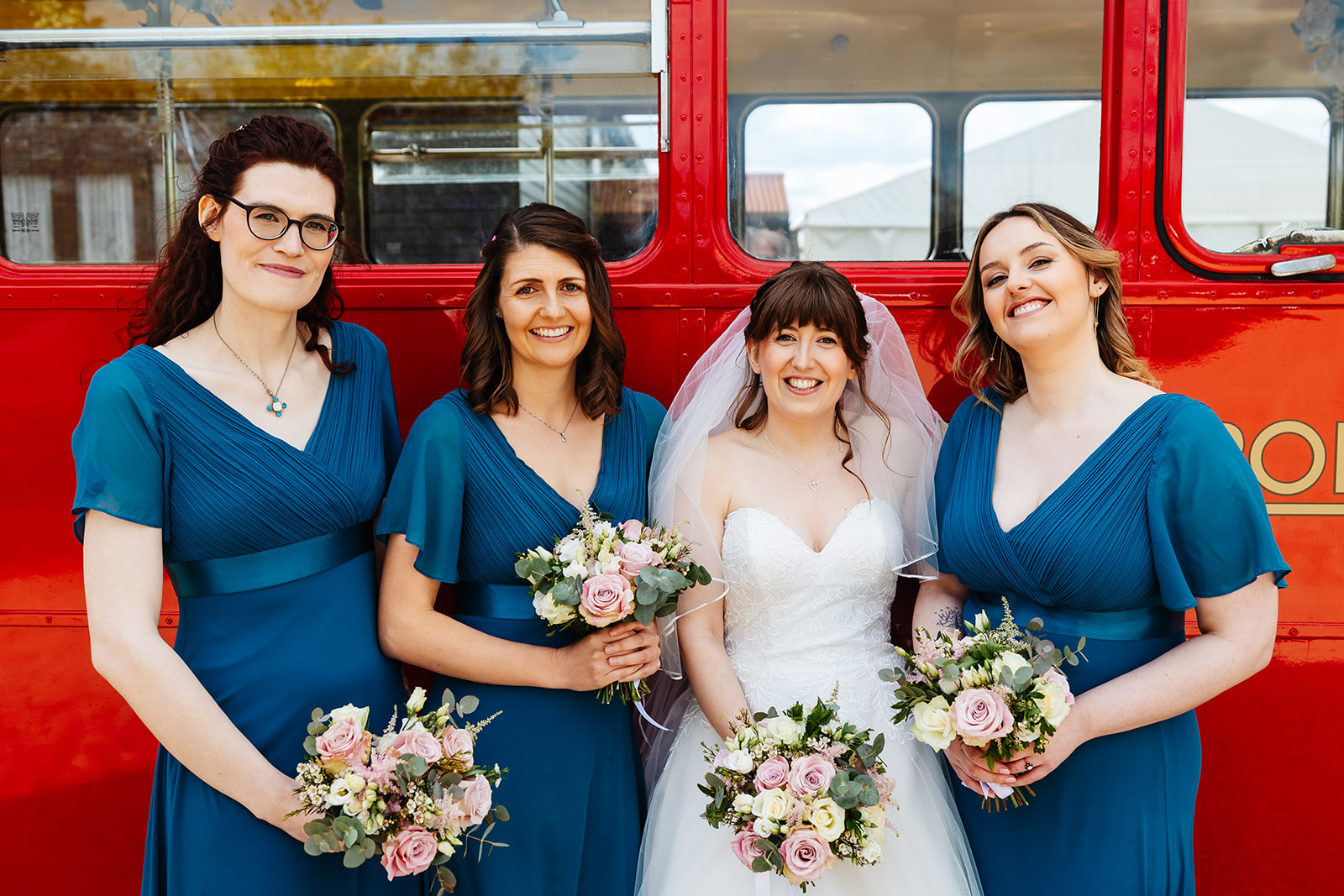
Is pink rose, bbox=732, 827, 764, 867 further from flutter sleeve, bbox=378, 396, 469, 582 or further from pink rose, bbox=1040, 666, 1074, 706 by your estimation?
flutter sleeve, bbox=378, 396, 469, 582

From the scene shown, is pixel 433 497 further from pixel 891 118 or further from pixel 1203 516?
pixel 891 118

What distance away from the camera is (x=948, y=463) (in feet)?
6.64

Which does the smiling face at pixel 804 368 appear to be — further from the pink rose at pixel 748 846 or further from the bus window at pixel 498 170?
the pink rose at pixel 748 846

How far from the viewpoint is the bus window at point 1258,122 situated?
2.25 metres

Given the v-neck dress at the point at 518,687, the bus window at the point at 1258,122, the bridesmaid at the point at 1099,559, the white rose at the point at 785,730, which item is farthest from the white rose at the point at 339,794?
the bus window at the point at 1258,122

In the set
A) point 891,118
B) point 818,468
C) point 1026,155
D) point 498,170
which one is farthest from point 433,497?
point 1026,155

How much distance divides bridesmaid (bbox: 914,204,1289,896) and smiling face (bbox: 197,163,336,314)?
151 centimetres

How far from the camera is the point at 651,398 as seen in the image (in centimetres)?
217

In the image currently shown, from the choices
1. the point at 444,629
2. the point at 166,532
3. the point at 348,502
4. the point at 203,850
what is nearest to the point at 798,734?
the point at 444,629

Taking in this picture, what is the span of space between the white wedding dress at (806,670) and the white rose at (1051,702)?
0.56 meters

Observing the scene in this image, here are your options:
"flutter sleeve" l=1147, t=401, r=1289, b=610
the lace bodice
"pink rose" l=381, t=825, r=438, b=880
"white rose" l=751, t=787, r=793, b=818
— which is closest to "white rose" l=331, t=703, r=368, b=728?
"pink rose" l=381, t=825, r=438, b=880

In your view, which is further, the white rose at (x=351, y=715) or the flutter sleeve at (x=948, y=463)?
the flutter sleeve at (x=948, y=463)

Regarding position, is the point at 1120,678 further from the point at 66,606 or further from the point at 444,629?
the point at 66,606

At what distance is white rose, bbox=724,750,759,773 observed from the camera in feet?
5.29
